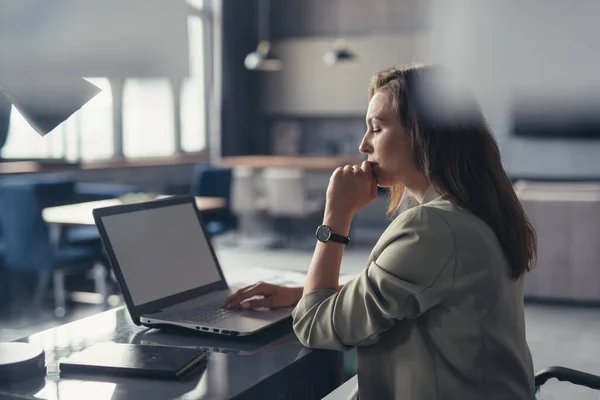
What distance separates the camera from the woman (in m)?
1.17

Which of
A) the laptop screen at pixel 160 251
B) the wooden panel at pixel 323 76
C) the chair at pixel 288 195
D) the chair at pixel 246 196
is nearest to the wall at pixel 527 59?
the wooden panel at pixel 323 76

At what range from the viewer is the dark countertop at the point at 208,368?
3.51 ft

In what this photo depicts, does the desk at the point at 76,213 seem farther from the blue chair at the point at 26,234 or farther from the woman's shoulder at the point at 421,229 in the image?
the woman's shoulder at the point at 421,229

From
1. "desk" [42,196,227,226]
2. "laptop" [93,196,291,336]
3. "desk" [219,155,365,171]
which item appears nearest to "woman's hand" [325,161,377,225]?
"laptop" [93,196,291,336]

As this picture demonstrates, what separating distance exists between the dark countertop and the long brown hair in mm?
Result: 386

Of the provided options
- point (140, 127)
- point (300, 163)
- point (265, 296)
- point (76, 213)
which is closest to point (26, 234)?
point (76, 213)

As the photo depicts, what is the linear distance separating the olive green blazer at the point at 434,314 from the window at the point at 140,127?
19.9 feet

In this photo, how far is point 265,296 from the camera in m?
1.55

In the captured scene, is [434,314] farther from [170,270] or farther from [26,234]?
[26,234]

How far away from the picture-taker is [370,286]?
3.86 ft

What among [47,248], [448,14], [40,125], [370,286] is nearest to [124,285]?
[40,125]

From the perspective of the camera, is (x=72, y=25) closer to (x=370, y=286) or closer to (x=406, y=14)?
(x=370, y=286)

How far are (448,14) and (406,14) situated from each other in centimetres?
62

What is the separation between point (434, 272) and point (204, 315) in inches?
20.2
